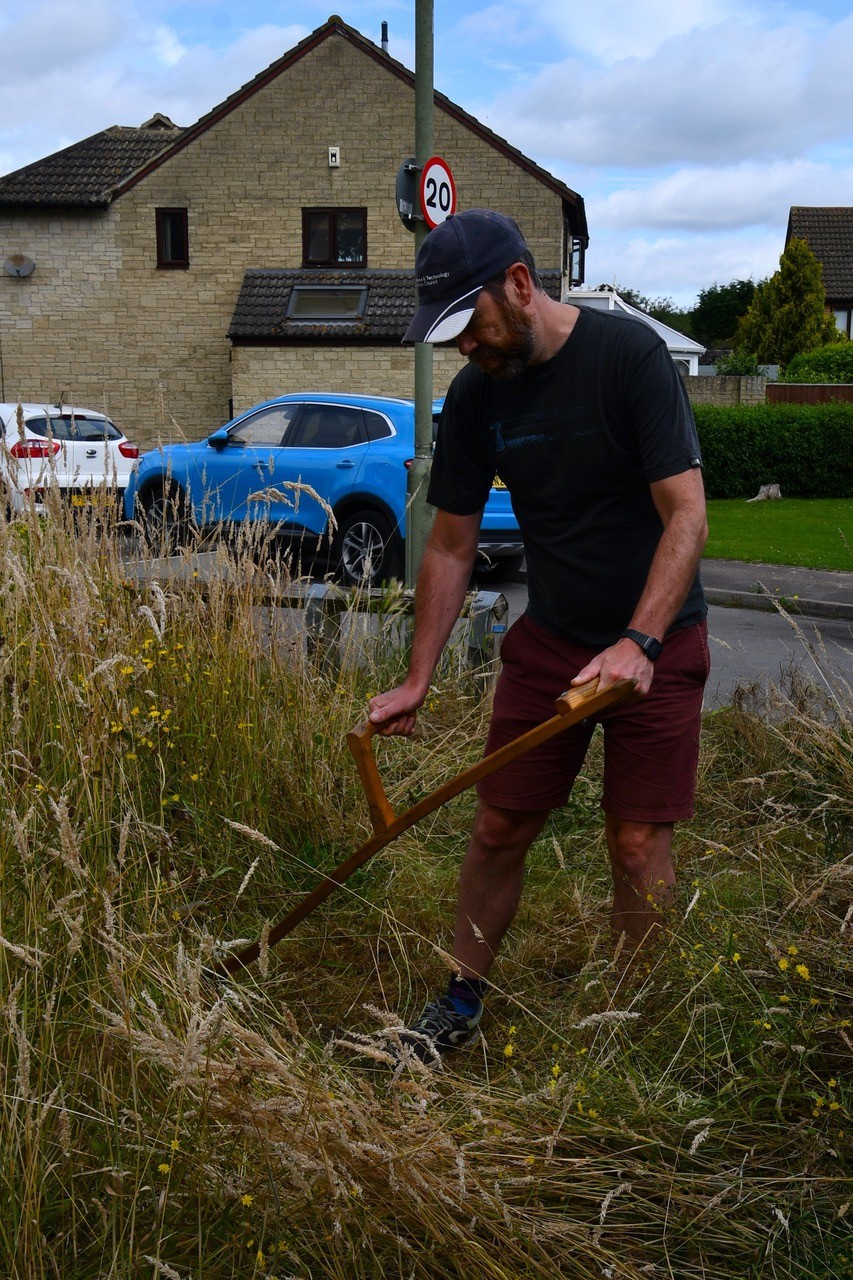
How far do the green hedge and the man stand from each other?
18703mm

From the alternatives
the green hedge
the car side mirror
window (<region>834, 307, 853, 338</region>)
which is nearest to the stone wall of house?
the green hedge

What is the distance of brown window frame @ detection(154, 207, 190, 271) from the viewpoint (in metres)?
26.5

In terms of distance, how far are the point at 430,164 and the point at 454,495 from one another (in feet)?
17.0

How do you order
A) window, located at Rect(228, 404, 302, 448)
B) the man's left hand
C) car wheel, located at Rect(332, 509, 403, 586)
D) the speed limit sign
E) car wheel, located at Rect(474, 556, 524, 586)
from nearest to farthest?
the man's left hand → the speed limit sign → car wheel, located at Rect(332, 509, 403, 586) → car wheel, located at Rect(474, 556, 524, 586) → window, located at Rect(228, 404, 302, 448)

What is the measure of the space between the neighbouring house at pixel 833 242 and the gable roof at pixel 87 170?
29079mm

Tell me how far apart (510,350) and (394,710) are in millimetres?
852

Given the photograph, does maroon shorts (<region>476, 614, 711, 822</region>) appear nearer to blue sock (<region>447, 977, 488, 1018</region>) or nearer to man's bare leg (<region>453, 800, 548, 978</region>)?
man's bare leg (<region>453, 800, 548, 978</region>)

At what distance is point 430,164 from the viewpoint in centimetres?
785

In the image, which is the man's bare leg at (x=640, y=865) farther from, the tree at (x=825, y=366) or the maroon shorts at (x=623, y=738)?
the tree at (x=825, y=366)

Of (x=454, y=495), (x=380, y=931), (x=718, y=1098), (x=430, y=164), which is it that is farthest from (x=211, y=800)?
(x=430, y=164)

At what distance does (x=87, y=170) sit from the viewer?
2728 cm

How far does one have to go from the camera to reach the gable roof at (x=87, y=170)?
86.3 ft

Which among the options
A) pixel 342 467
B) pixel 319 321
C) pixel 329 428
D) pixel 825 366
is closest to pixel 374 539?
pixel 342 467

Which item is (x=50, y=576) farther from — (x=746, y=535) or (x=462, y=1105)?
(x=746, y=535)
